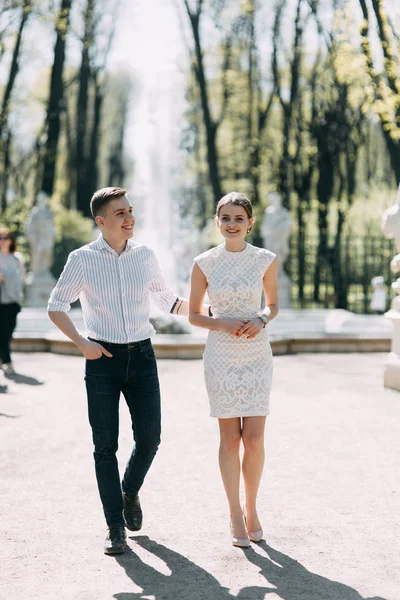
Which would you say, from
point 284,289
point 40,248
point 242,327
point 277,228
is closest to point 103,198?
point 242,327

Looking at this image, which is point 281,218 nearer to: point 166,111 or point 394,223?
point 166,111

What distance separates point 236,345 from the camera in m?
4.65

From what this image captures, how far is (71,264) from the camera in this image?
455 centimetres

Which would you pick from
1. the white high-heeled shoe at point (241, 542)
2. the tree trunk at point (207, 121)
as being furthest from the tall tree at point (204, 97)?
the white high-heeled shoe at point (241, 542)

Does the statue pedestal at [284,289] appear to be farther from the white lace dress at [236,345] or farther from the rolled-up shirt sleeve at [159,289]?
the white lace dress at [236,345]

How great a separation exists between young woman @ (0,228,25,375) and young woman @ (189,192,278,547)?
676cm

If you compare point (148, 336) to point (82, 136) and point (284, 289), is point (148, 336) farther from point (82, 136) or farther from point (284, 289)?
point (82, 136)

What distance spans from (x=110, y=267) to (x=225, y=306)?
59 centimetres

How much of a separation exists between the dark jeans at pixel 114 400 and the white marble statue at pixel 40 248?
20.3 metres

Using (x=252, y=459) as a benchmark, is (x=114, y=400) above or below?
above

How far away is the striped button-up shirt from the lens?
14.9 ft

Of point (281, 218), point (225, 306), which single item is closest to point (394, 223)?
point (225, 306)

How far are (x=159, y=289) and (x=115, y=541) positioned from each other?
1.22m

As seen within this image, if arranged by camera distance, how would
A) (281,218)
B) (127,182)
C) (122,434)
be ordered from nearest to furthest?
1. (122,434)
2. (281,218)
3. (127,182)
